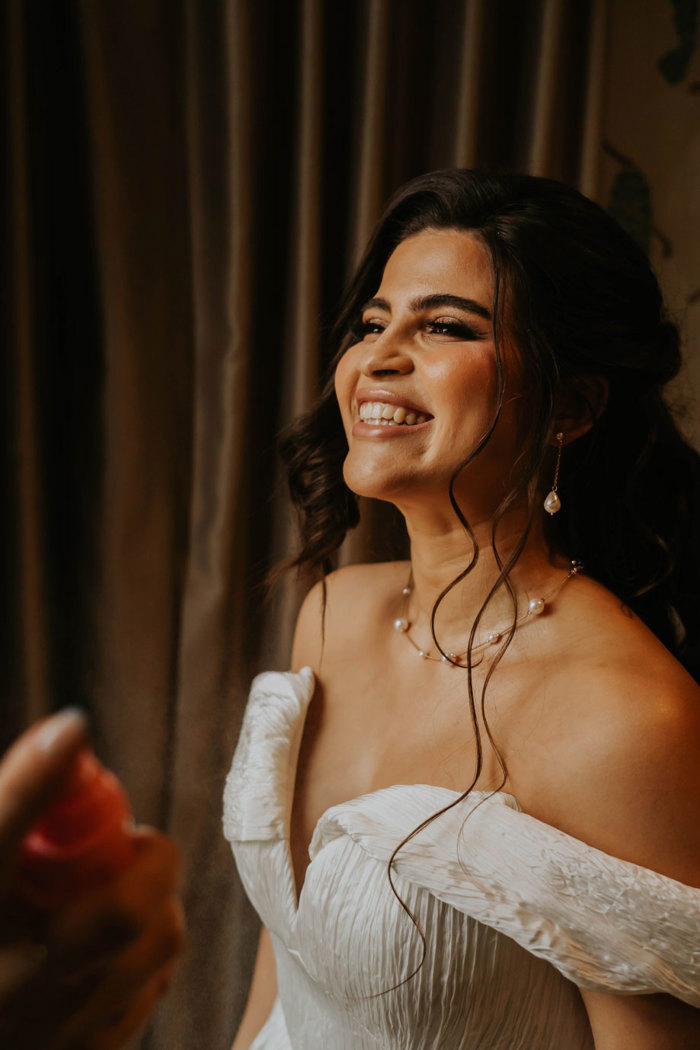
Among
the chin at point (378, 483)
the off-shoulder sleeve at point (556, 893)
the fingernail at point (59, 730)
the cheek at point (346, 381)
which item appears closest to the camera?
the fingernail at point (59, 730)

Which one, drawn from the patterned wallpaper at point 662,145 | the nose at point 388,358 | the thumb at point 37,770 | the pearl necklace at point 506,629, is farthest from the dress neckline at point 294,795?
the patterned wallpaper at point 662,145

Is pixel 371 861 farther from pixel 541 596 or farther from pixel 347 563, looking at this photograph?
pixel 347 563

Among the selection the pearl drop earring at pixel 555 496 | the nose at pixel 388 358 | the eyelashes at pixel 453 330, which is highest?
the eyelashes at pixel 453 330

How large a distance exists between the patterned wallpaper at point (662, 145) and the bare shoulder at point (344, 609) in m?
0.57

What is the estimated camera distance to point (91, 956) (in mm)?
490

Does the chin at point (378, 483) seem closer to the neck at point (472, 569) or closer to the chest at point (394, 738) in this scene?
the neck at point (472, 569)

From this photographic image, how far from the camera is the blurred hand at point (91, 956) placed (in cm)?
48

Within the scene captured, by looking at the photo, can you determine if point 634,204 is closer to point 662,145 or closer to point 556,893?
point 662,145

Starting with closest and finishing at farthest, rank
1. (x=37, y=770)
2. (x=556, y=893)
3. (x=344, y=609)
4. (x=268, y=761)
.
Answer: (x=37, y=770) < (x=556, y=893) < (x=268, y=761) < (x=344, y=609)

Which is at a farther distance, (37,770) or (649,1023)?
(649,1023)

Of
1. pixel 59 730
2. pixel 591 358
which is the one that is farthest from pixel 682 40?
pixel 59 730

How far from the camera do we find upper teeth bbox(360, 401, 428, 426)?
1110mm

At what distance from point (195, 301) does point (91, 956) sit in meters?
1.23

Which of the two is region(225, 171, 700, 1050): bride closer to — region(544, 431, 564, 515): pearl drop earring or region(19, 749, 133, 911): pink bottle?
region(544, 431, 564, 515): pearl drop earring
